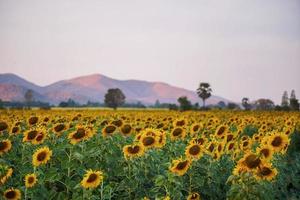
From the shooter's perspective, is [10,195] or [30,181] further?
[30,181]

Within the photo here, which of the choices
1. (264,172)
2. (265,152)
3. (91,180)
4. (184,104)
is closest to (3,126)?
(91,180)

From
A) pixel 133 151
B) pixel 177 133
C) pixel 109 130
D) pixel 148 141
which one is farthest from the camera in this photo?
pixel 177 133

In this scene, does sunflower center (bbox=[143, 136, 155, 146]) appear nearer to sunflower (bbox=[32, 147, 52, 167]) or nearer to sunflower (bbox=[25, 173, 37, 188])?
sunflower (bbox=[32, 147, 52, 167])

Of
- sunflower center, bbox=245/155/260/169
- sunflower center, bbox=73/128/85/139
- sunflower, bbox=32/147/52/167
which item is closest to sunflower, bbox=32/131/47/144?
sunflower center, bbox=73/128/85/139

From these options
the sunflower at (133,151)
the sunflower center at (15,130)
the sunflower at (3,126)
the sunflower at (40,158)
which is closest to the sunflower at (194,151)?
the sunflower at (133,151)

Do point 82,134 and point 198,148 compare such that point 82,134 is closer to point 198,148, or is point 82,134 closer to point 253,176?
point 198,148

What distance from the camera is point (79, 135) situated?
6.62 meters

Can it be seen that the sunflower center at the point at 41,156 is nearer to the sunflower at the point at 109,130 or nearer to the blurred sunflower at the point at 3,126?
the sunflower at the point at 109,130

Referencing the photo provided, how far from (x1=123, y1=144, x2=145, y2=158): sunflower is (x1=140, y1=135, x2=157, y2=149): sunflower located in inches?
6.0

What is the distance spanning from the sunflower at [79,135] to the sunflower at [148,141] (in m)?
0.78

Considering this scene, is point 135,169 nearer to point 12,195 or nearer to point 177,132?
point 12,195

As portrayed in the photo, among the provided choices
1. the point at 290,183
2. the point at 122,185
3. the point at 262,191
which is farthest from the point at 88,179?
the point at 290,183

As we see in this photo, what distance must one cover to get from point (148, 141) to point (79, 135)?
0.96 metres

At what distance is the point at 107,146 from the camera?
282 inches
